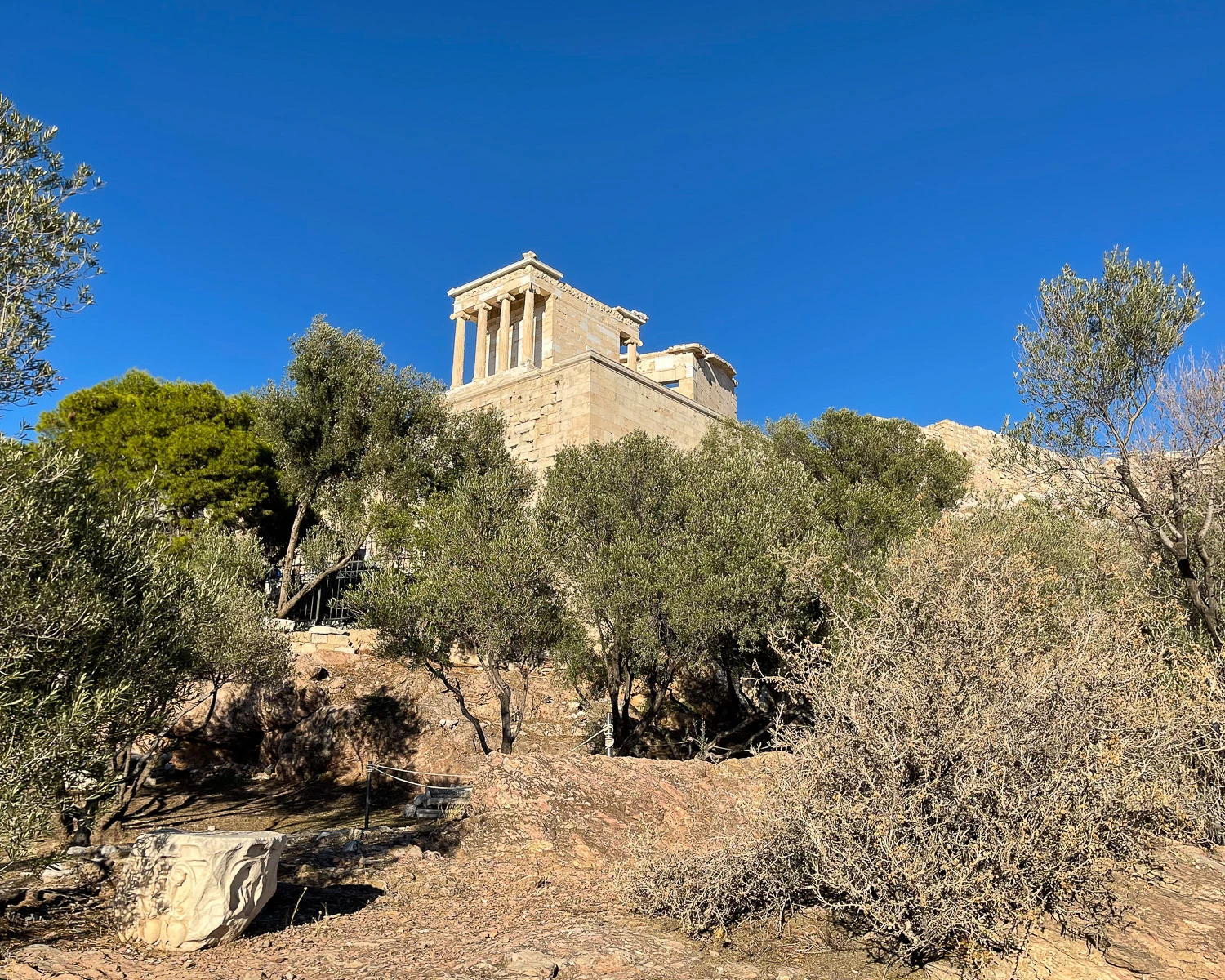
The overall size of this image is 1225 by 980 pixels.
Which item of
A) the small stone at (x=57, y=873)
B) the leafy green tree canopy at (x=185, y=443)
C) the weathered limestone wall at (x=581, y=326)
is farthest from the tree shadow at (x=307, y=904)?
the weathered limestone wall at (x=581, y=326)

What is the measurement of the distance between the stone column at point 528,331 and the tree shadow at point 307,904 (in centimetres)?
2301

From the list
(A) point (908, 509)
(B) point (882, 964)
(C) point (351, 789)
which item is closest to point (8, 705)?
(B) point (882, 964)

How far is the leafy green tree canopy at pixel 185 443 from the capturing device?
2139 cm

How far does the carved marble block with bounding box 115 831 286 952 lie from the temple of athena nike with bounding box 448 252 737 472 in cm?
1575

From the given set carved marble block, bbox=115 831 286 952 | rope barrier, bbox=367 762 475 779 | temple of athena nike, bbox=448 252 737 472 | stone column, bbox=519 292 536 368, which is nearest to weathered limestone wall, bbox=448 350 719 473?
temple of athena nike, bbox=448 252 737 472

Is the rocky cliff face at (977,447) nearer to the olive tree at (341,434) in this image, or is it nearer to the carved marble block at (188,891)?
the olive tree at (341,434)

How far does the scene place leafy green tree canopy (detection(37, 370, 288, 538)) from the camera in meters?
21.4

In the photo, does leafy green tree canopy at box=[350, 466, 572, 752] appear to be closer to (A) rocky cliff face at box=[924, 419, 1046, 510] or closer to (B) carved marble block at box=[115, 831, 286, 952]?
(B) carved marble block at box=[115, 831, 286, 952]

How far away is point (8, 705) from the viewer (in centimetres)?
537

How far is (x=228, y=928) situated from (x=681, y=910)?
3259mm

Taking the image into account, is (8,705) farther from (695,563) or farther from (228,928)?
(695,563)

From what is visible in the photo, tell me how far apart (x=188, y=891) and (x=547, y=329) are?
82.0 ft

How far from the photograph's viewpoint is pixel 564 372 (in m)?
22.4

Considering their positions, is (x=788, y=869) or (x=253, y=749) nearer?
(x=788, y=869)
